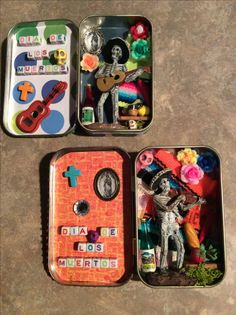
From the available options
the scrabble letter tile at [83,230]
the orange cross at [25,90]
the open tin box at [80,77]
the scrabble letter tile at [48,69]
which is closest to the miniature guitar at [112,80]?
the open tin box at [80,77]

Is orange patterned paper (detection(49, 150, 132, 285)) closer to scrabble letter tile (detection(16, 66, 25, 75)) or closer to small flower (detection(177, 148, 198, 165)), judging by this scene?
small flower (detection(177, 148, 198, 165))

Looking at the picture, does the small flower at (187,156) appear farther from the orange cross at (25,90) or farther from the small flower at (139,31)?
the orange cross at (25,90)

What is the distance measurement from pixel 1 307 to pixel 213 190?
150 cm

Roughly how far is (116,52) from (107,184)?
86 centimetres

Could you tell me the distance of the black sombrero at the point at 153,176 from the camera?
7.73 feet

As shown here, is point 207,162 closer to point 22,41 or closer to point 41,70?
point 41,70

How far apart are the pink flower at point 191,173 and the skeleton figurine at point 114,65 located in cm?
53

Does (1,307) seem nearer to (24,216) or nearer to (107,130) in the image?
(24,216)

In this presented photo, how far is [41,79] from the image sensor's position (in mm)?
2648

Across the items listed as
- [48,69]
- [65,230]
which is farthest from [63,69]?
[65,230]

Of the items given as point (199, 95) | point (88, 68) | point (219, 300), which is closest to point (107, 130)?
point (88, 68)

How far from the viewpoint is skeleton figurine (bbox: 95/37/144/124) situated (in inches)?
98.9

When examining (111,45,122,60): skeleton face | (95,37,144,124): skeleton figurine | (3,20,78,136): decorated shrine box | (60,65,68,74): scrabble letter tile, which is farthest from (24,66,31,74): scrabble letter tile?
(111,45,122,60): skeleton face

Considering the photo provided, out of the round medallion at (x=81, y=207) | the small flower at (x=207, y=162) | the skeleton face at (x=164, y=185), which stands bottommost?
the round medallion at (x=81, y=207)
